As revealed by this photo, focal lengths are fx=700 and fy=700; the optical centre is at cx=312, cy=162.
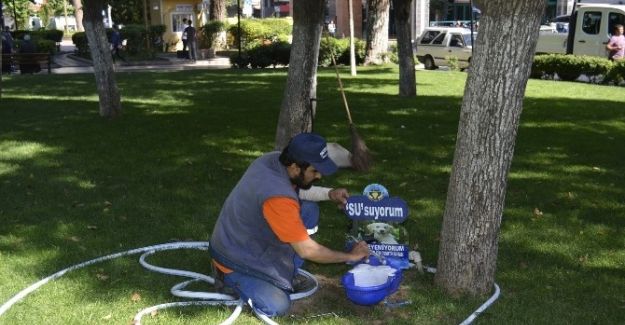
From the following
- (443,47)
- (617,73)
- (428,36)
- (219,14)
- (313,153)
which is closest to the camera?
(313,153)

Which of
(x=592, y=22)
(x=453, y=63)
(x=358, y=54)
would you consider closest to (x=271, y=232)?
(x=592, y=22)

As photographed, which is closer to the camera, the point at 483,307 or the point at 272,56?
the point at 483,307

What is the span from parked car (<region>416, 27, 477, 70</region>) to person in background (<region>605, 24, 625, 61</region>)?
5361 millimetres

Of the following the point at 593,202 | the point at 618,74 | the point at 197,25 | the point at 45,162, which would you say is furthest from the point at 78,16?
the point at 593,202

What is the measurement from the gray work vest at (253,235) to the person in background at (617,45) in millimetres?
15557

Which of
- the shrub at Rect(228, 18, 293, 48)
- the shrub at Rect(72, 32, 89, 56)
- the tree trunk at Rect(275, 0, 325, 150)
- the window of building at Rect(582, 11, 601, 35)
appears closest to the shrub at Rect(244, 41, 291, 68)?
the shrub at Rect(228, 18, 293, 48)

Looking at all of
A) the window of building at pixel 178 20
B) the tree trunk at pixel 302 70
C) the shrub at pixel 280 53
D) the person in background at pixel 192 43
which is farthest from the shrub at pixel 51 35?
the tree trunk at pixel 302 70

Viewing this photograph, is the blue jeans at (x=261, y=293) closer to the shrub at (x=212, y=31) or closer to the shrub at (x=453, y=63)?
the shrub at (x=453, y=63)

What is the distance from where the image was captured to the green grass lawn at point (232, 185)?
4242mm

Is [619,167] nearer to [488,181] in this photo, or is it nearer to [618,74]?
[488,181]

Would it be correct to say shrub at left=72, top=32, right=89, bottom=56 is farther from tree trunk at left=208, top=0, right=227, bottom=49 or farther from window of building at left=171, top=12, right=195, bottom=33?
window of building at left=171, top=12, right=195, bottom=33

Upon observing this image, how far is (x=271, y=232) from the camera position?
4027 millimetres

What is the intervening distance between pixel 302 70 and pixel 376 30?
14086 mm

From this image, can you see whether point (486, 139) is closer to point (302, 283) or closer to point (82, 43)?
point (302, 283)
